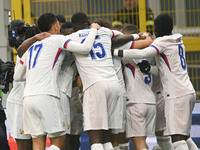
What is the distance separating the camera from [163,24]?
21.6ft

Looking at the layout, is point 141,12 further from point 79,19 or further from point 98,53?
point 98,53

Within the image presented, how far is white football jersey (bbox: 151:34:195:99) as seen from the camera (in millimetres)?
6453

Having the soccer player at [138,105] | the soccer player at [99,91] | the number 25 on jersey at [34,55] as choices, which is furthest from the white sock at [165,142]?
the number 25 on jersey at [34,55]

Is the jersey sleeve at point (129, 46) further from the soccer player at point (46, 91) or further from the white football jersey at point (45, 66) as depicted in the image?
the white football jersey at point (45, 66)

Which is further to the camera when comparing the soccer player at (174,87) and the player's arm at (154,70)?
the player's arm at (154,70)

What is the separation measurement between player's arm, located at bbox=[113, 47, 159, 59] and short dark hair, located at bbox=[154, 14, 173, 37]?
354mm

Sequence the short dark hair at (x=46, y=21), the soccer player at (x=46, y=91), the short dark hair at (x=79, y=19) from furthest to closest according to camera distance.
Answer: the short dark hair at (x=79, y=19)
the short dark hair at (x=46, y=21)
the soccer player at (x=46, y=91)

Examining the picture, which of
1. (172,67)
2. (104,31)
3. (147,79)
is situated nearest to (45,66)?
(104,31)

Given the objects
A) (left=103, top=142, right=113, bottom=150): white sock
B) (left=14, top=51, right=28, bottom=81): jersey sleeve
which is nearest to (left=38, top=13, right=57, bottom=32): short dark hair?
(left=14, top=51, right=28, bottom=81): jersey sleeve

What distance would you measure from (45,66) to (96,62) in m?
0.58

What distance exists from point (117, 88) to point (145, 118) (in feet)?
2.55

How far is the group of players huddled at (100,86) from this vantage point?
5.96m

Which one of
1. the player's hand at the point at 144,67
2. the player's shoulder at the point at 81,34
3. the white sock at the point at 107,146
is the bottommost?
the white sock at the point at 107,146

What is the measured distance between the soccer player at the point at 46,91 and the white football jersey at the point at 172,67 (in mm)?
948
